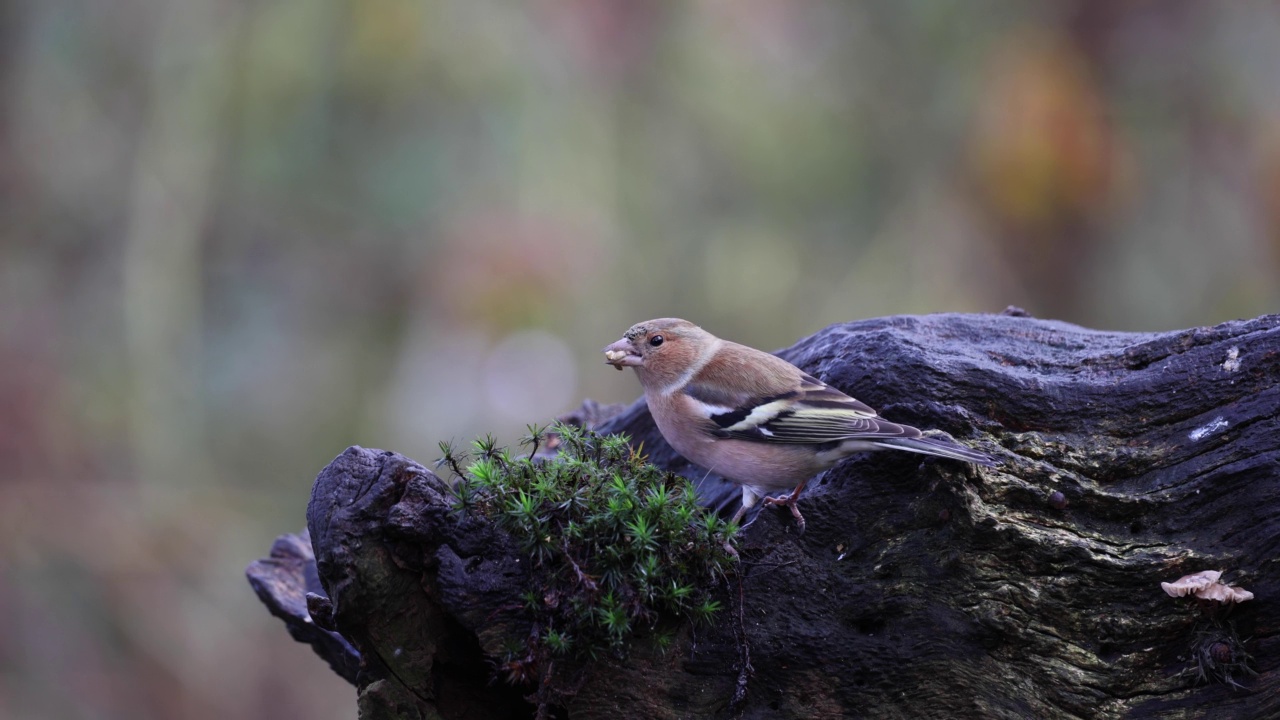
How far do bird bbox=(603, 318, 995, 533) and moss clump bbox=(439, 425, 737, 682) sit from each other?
51 cm

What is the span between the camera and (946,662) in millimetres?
3688

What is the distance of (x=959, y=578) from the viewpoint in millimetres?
3721

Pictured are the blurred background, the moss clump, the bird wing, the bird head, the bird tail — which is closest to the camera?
the moss clump

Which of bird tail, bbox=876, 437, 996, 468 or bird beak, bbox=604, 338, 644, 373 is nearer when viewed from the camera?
bird tail, bbox=876, 437, 996, 468

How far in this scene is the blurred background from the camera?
9.73 meters

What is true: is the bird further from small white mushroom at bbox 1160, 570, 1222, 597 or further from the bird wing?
small white mushroom at bbox 1160, 570, 1222, 597

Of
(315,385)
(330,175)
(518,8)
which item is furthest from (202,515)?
(518,8)

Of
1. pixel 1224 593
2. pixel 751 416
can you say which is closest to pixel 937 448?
pixel 751 416

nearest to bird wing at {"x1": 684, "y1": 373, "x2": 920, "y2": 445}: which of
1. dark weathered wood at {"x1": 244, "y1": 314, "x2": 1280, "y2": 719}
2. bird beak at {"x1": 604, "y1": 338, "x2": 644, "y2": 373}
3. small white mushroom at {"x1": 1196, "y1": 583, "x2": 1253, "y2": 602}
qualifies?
dark weathered wood at {"x1": 244, "y1": 314, "x2": 1280, "y2": 719}

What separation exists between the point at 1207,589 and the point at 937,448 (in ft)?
3.57

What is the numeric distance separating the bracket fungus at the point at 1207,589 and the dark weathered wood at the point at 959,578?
0.06m

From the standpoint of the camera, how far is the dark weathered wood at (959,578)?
3.50 m

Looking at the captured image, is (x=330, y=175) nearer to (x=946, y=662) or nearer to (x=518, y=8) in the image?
(x=518, y=8)

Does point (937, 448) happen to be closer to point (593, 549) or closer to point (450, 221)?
point (593, 549)
